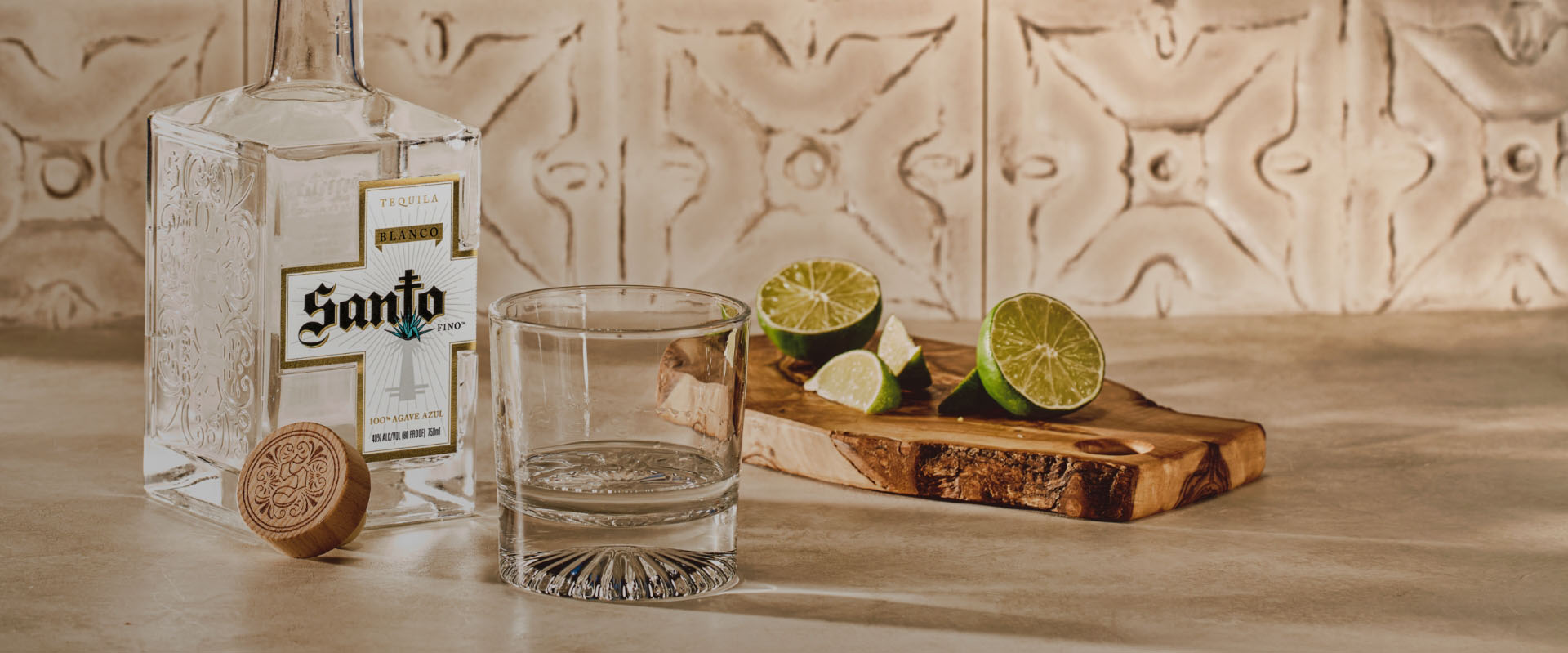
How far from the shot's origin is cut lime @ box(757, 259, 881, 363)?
1.38 metres

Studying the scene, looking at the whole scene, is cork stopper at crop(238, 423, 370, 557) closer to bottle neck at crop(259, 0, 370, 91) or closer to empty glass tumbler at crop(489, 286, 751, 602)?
empty glass tumbler at crop(489, 286, 751, 602)

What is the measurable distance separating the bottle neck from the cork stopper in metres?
0.22

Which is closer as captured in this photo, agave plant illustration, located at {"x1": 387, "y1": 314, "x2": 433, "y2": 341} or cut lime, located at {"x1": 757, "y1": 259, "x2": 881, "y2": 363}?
agave plant illustration, located at {"x1": 387, "y1": 314, "x2": 433, "y2": 341}

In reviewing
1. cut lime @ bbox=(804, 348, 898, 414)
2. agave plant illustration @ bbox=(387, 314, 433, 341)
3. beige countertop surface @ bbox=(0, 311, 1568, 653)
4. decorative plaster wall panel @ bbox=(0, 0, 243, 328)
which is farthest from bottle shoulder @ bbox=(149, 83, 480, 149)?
decorative plaster wall panel @ bbox=(0, 0, 243, 328)

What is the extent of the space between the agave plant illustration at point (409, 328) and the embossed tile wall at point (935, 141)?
2.28 feet

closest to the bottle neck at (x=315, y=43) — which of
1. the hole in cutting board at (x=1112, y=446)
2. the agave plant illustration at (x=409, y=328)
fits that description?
the agave plant illustration at (x=409, y=328)

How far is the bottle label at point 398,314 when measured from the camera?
1003 millimetres

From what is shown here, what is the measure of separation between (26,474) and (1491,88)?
1.43 meters

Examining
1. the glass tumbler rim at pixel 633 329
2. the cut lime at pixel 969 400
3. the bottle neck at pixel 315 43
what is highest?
the bottle neck at pixel 315 43

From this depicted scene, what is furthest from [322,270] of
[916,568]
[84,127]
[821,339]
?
[84,127]

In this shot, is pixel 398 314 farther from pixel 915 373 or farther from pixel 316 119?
pixel 915 373

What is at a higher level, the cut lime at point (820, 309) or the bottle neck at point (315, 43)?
the bottle neck at point (315, 43)

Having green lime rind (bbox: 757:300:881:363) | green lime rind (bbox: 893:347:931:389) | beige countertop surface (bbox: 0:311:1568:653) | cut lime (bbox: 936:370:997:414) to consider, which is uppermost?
green lime rind (bbox: 757:300:881:363)

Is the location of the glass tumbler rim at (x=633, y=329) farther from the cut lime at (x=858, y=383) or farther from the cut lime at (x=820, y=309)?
the cut lime at (x=820, y=309)
